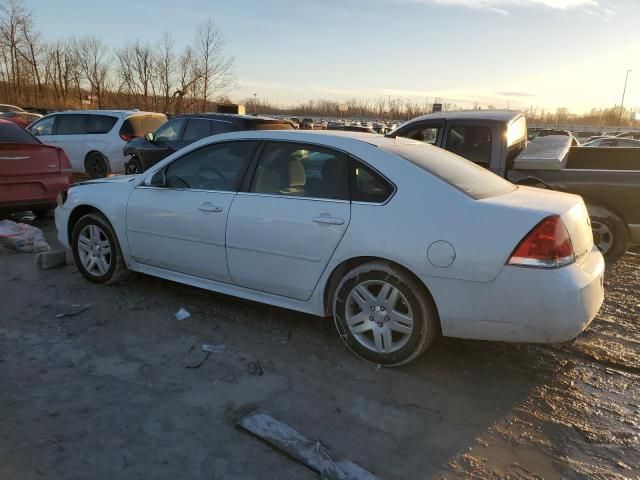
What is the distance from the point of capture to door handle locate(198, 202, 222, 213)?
4067mm

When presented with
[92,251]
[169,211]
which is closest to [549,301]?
[169,211]

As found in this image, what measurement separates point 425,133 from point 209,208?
4.53 m

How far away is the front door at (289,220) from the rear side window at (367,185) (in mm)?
68

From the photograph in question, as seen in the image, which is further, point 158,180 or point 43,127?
point 43,127

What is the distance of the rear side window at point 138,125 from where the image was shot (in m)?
11.9


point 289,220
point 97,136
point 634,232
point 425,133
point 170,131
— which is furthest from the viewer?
point 97,136

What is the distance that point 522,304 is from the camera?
305 centimetres

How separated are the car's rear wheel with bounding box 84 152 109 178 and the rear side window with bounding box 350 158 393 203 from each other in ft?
32.1

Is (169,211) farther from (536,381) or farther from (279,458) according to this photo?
(536,381)

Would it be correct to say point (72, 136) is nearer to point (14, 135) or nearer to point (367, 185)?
point (14, 135)

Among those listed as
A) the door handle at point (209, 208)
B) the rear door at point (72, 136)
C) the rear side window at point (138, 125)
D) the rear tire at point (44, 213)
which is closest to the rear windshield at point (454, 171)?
the door handle at point (209, 208)

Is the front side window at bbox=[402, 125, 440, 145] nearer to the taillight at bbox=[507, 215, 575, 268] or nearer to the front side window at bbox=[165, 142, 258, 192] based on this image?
the front side window at bbox=[165, 142, 258, 192]

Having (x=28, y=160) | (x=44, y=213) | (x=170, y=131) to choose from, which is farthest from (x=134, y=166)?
(x=28, y=160)

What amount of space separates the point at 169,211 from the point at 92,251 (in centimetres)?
116
